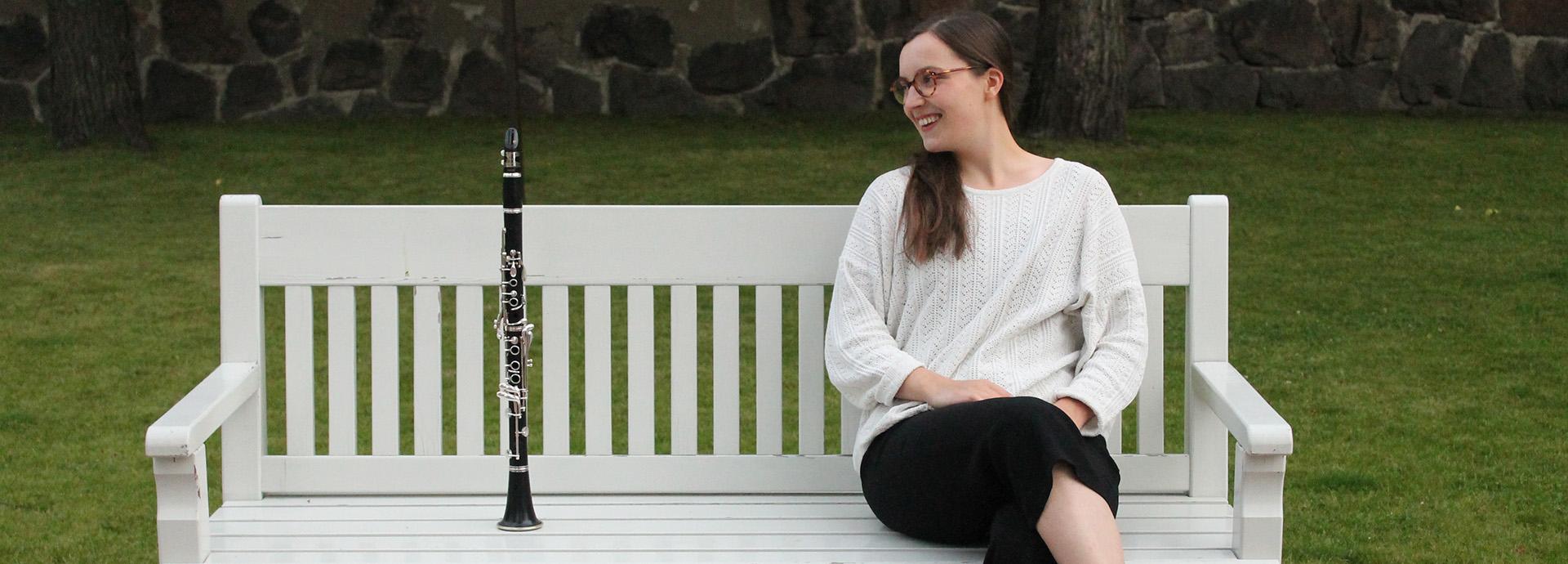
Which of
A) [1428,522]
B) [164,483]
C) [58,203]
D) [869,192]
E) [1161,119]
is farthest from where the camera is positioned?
[1161,119]

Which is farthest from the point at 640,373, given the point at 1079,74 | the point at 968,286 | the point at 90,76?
the point at 90,76

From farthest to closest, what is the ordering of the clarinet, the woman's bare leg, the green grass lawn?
the green grass lawn → the clarinet → the woman's bare leg

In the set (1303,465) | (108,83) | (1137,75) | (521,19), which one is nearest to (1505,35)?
(1137,75)

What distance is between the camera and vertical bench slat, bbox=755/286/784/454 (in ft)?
11.2

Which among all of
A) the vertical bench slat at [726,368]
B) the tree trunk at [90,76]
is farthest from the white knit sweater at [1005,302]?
the tree trunk at [90,76]

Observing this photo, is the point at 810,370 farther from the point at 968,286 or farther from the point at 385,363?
the point at 385,363

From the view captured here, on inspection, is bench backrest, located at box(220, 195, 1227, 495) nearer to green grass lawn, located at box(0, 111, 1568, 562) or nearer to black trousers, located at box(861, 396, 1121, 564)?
black trousers, located at box(861, 396, 1121, 564)

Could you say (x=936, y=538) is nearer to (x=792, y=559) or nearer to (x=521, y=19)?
(x=792, y=559)

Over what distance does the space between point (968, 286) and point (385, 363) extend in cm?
117

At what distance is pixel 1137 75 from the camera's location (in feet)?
36.4

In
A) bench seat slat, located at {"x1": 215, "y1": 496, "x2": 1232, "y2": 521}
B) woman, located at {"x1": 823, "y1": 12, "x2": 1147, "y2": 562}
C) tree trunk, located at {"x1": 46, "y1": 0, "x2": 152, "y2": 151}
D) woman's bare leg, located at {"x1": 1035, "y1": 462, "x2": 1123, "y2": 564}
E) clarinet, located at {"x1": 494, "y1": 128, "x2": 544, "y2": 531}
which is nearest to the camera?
woman's bare leg, located at {"x1": 1035, "y1": 462, "x2": 1123, "y2": 564}

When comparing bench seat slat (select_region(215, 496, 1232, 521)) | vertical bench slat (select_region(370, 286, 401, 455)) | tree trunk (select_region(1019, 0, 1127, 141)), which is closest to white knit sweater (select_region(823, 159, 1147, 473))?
bench seat slat (select_region(215, 496, 1232, 521))

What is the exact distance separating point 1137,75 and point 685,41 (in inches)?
115

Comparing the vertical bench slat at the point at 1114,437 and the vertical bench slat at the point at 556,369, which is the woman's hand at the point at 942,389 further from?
the vertical bench slat at the point at 556,369
